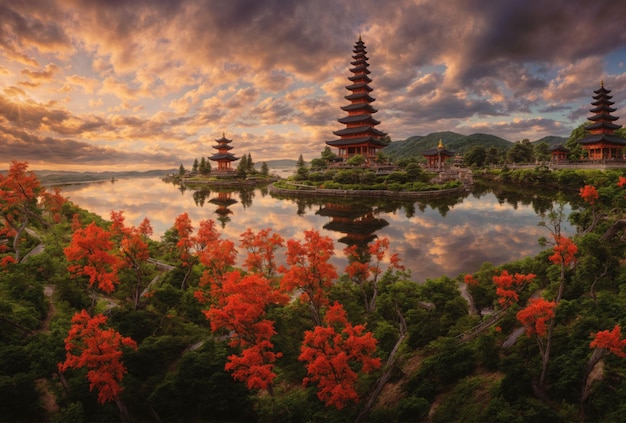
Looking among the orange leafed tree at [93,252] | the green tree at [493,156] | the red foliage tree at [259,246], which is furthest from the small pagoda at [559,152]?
the orange leafed tree at [93,252]

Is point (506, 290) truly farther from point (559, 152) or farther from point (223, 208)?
point (559, 152)

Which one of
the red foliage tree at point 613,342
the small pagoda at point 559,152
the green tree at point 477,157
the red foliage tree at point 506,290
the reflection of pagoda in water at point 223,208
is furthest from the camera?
the green tree at point 477,157

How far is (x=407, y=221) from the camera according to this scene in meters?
40.3

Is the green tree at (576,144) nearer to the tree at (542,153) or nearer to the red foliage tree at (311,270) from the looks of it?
the tree at (542,153)

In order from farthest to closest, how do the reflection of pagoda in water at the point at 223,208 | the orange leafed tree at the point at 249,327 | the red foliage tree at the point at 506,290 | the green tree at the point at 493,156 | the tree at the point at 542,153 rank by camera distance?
the green tree at the point at 493,156, the tree at the point at 542,153, the reflection of pagoda in water at the point at 223,208, the red foliage tree at the point at 506,290, the orange leafed tree at the point at 249,327

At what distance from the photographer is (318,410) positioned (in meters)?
11.6

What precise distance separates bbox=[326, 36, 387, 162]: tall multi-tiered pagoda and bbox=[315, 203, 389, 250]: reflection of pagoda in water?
31331mm

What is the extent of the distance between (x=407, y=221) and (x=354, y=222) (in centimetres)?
642

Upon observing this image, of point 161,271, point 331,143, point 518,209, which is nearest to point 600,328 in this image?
point 161,271

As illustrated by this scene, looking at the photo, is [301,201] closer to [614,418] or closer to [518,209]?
[518,209]

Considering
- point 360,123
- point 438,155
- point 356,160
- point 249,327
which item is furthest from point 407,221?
point 438,155

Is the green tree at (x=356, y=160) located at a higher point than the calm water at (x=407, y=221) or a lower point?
higher

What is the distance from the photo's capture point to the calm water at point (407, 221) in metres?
27.4

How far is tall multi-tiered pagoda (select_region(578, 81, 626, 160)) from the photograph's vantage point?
66.9 metres
